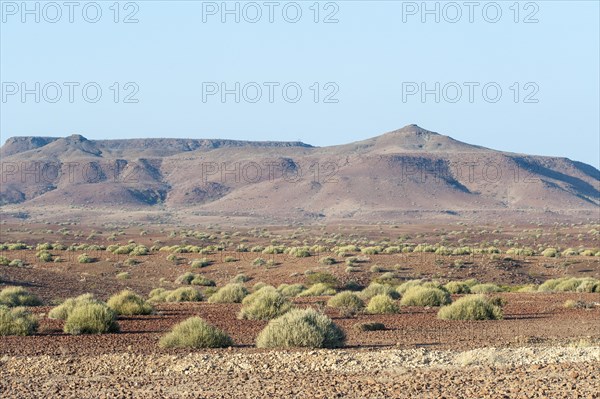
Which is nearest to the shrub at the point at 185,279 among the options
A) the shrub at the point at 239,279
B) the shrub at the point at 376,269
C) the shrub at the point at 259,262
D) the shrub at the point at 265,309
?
the shrub at the point at 239,279

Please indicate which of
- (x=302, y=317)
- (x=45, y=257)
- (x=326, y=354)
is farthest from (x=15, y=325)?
(x=45, y=257)

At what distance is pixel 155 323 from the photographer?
22.2 meters

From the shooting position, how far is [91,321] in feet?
65.3

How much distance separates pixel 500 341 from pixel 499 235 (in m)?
64.7

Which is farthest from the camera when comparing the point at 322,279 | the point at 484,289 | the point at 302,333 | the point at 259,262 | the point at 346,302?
the point at 259,262

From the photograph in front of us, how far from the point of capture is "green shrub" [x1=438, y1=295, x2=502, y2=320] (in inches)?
910

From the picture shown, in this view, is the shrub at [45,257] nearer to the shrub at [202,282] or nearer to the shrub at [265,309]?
the shrub at [202,282]

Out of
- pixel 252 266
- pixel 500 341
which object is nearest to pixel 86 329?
pixel 500 341

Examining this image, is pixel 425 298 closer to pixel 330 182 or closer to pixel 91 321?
pixel 91 321

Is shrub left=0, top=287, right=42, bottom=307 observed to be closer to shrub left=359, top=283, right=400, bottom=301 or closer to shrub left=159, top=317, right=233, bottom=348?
shrub left=359, top=283, right=400, bottom=301

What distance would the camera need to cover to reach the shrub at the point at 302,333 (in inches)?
653

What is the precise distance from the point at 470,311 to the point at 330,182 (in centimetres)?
13468

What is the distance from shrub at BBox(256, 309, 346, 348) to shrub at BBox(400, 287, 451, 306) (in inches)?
400

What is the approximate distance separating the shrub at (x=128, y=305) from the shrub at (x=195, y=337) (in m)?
6.85
